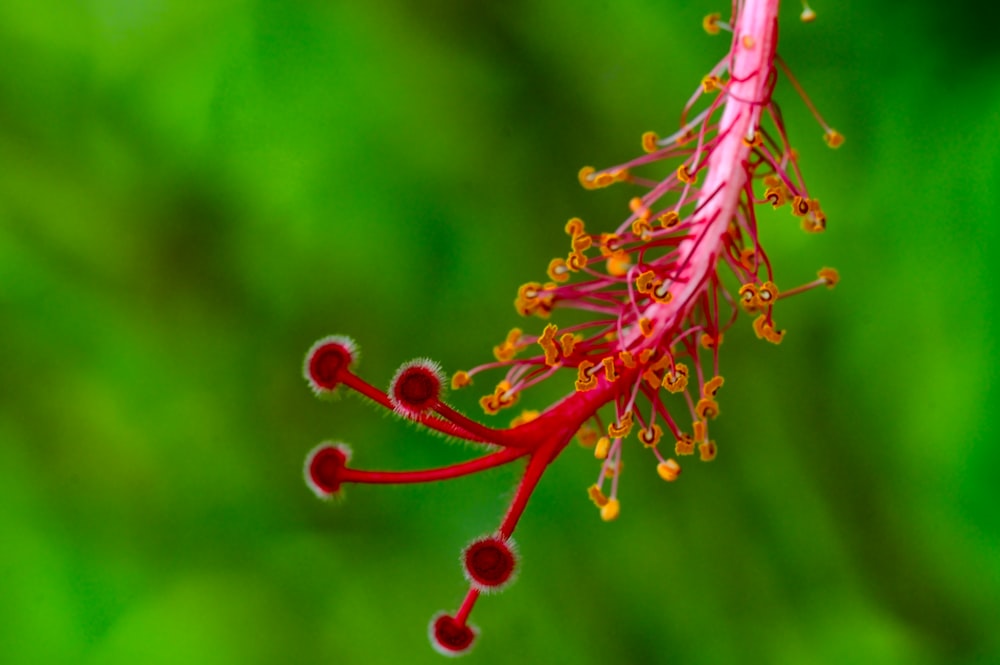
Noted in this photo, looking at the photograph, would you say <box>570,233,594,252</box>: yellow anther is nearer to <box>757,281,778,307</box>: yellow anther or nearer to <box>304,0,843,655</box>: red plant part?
<box>304,0,843,655</box>: red plant part

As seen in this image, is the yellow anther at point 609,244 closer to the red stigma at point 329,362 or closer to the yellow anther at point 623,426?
the yellow anther at point 623,426

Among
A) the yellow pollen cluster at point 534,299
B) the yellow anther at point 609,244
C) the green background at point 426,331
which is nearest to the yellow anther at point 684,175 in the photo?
the yellow anther at point 609,244

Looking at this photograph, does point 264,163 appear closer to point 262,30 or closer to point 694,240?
point 262,30

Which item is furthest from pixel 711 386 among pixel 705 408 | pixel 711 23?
pixel 711 23

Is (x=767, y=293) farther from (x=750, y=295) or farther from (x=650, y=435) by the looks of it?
(x=650, y=435)

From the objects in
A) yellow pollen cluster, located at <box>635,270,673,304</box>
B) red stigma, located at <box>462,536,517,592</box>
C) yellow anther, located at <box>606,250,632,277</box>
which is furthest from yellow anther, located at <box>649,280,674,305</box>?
red stigma, located at <box>462,536,517,592</box>
